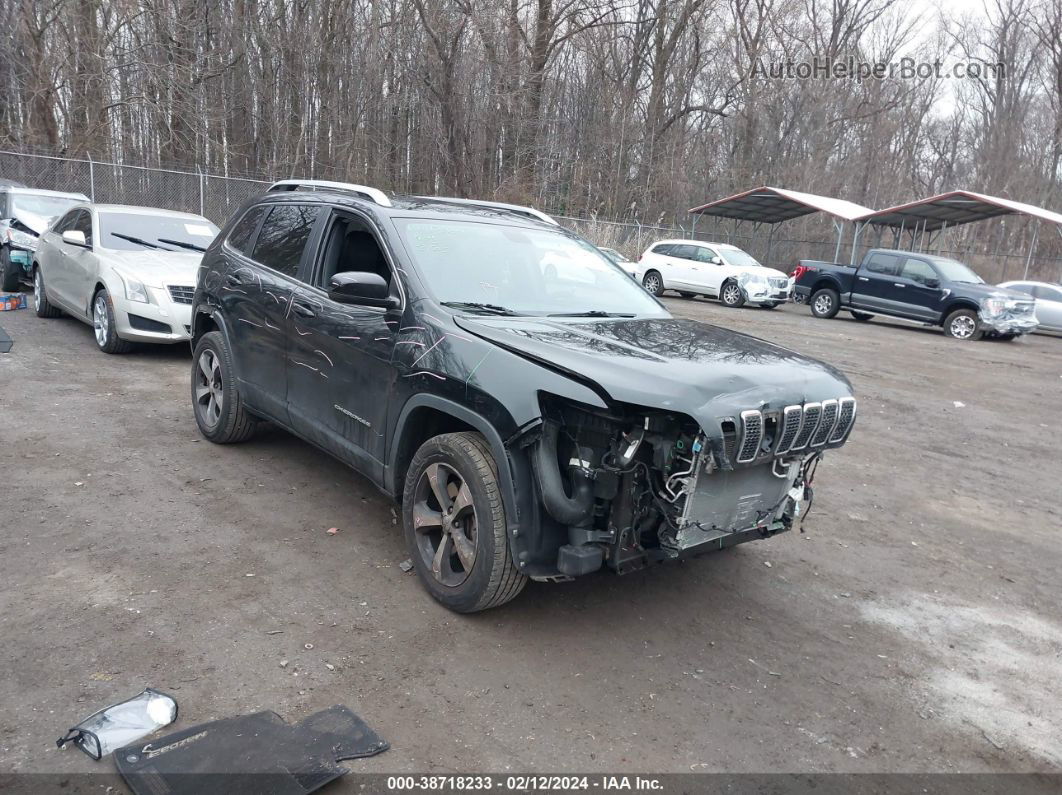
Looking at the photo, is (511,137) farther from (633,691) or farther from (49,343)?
(633,691)

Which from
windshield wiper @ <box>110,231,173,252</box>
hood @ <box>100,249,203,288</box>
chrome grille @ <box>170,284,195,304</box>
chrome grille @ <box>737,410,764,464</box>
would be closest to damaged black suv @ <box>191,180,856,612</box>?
chrome grille @ <box>737,410,764,464</box>

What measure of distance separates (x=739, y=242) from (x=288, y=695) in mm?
33494

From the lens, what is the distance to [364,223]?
4.57 meters

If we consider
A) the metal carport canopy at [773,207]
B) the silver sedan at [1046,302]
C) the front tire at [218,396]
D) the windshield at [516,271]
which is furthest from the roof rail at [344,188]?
the metal carport canopy at [773,207]

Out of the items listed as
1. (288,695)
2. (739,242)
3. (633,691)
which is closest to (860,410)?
(633,691)

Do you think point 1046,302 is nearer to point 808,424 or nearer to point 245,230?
point 808,424

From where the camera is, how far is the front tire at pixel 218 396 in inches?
221

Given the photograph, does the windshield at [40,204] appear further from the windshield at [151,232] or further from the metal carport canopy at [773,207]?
the metal carport canopy at [773,207]

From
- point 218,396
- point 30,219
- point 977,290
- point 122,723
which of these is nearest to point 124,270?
point 218,396

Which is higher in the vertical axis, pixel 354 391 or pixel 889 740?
pixel 354 391

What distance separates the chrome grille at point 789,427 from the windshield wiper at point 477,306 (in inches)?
58.9

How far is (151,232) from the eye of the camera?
30.9 ft

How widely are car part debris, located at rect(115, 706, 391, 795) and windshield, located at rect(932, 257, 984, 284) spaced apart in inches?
743

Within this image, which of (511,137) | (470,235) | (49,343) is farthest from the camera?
(511,137)
